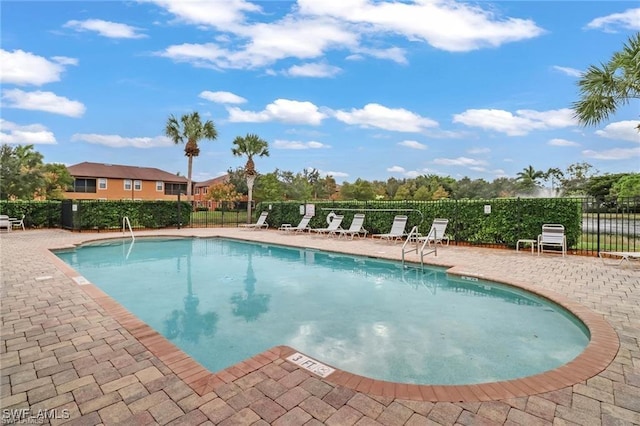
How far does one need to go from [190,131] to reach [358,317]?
989 inches

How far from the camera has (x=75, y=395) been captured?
2416mm

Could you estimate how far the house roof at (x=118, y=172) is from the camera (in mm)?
36394

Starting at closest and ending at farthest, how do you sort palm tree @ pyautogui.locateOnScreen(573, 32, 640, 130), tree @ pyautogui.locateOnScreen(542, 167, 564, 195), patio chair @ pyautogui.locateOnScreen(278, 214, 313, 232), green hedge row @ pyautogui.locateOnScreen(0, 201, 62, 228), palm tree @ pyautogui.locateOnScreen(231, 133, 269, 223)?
palm tree @ pyautogui.locateOnScreen(573, 32, 640, 130) → patio chair @ pyautogui.locateOnScreen(278, 214, 313, 232) → green hedge row @ pyautogui.locateOnScreen(0, 201, 62, 228) → palm tree @ pyautogui.locateOnScreen(231, 133, 269, 223) → tree @ pyautogui.locateOnScreen(542, 167, 564, 195)

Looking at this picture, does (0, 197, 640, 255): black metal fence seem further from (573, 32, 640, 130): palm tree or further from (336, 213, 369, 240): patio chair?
(573, 32, 640, 130): palm tree

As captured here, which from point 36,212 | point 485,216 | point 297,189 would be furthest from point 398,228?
point 297,189

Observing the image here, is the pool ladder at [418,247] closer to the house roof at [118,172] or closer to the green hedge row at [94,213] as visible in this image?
the green hedge row at [94,213]

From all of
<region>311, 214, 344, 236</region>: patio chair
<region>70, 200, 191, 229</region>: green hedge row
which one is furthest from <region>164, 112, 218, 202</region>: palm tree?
<region>311, 214, 344, 236</region>: patio chair

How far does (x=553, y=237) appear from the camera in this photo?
8.77m

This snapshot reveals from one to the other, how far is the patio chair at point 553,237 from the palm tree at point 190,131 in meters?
23.6

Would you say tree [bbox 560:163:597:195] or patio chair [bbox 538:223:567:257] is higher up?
tree [bbox 560:163:597:195]

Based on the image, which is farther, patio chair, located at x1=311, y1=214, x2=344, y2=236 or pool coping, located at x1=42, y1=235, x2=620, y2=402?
patio chair, located at x1=311, y1=214, x2=344, y2=236

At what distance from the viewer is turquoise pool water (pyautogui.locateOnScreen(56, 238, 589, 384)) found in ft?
11.6

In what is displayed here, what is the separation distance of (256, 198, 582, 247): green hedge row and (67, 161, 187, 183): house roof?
3314 centimetres

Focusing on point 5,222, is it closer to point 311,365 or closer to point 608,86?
point 311,365
